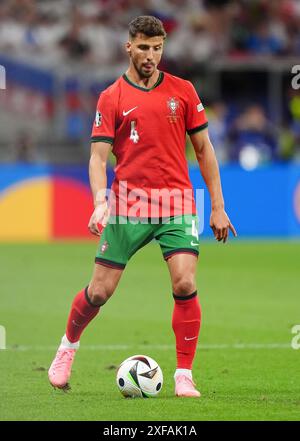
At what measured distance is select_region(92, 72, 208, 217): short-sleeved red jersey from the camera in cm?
743

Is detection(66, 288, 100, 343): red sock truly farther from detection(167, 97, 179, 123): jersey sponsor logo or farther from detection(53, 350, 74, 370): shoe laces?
detection(167, 97, 179, 123): jersey sponsor logo

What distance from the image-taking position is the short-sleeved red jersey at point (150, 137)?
743cm

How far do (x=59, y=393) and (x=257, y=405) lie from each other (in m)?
1.35

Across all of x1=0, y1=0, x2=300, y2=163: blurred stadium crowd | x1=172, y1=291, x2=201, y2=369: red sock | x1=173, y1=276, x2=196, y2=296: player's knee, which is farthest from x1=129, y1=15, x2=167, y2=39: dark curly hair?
x1=0, y1=0, x2=300, y2=163: blurred stadium crowd

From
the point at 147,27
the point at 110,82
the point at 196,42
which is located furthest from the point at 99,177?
the point at 196,42

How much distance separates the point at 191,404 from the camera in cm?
696

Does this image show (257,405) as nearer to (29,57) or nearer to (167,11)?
(29,57)

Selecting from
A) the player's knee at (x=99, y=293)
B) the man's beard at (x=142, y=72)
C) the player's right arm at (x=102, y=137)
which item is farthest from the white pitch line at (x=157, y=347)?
the man's beard at (x=142, y=72)

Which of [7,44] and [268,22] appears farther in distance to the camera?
[268,22]

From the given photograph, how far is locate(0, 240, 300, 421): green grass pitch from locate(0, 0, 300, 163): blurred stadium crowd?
536 centimetres

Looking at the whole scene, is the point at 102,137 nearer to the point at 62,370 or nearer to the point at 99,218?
the point at 99,218

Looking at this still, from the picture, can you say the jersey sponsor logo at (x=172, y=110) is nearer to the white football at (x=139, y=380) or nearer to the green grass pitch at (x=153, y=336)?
the white football at (x=139, y=380)

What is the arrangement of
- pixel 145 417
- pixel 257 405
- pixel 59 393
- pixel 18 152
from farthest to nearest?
pixel 18 152
pixel 59 393
pixel 257 405
pixel 145 417

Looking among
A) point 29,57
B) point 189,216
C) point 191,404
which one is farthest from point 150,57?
point 29,57
